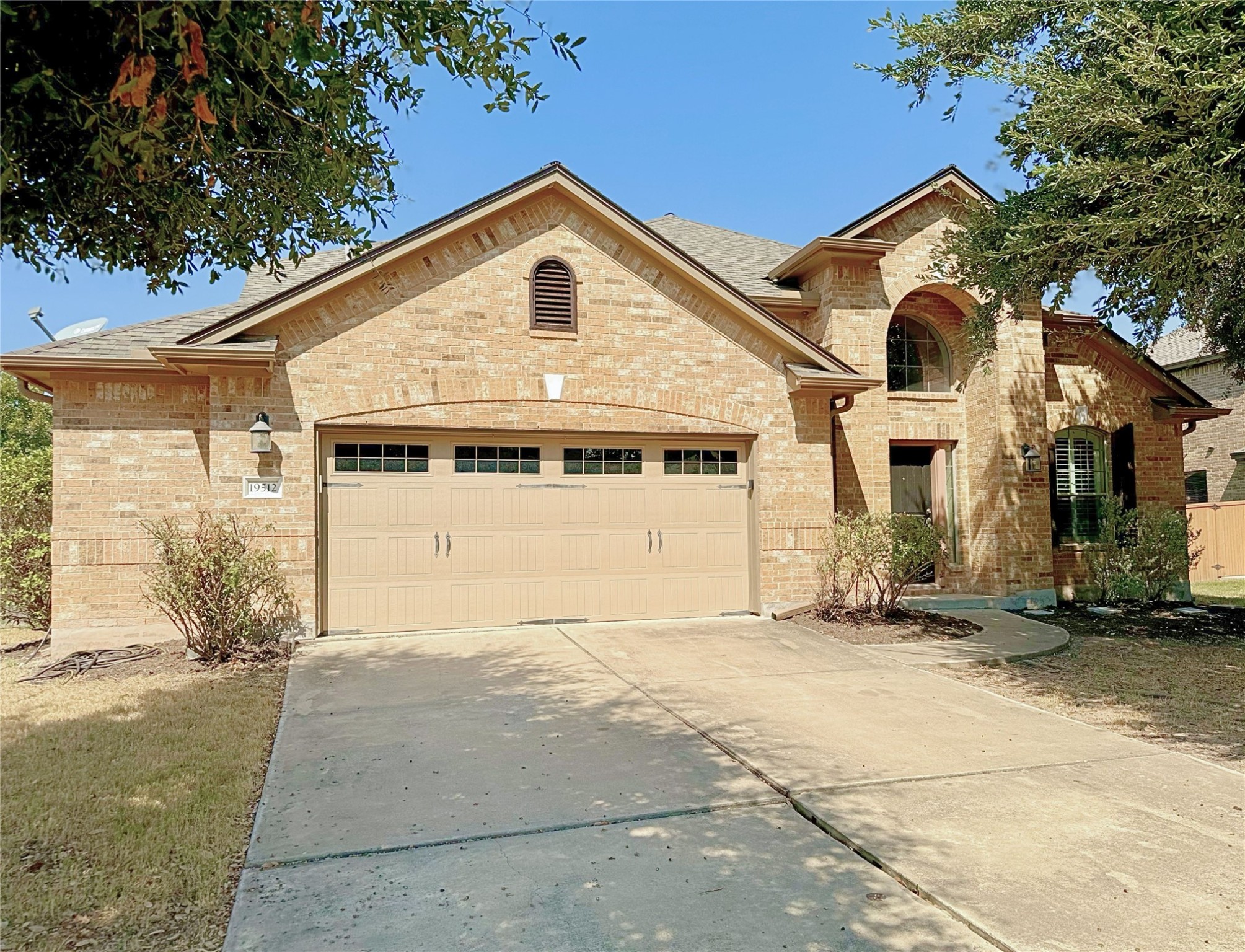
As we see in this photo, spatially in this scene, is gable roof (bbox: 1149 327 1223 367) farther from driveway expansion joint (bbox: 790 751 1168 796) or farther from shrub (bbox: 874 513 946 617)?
driveway expansion joint (bbox: 790 751 1168 796)

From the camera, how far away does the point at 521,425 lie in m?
10.5

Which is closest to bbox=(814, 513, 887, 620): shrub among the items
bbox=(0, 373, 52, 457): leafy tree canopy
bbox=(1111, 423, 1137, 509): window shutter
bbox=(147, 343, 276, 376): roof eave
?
bbox=(1111, 423, 1137, 509): window shutter

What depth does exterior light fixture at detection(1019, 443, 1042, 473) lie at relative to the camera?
42.9ft

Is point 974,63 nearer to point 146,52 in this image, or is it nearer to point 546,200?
point 546,200

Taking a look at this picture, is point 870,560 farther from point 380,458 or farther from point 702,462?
point 380,458

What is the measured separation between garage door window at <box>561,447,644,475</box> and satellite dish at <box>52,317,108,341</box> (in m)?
6.65

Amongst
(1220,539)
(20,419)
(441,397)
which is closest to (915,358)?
(441,397)

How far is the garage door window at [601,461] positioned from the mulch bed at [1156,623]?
6528 millimetres

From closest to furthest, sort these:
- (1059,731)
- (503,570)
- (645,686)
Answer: (1059,731)
(645,686)
(503,570)

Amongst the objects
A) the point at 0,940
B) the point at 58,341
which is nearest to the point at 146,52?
the point at 0,940

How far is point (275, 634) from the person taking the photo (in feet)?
30.9

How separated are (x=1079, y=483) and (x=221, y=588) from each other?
1395cm

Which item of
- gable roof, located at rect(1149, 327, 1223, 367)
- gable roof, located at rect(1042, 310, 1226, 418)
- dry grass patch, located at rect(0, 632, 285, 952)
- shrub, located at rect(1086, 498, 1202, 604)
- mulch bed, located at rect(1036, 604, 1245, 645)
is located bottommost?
mulch bed, located at rect(1036, 604, 1245, 645)

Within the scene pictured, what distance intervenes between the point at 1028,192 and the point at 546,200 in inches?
235
